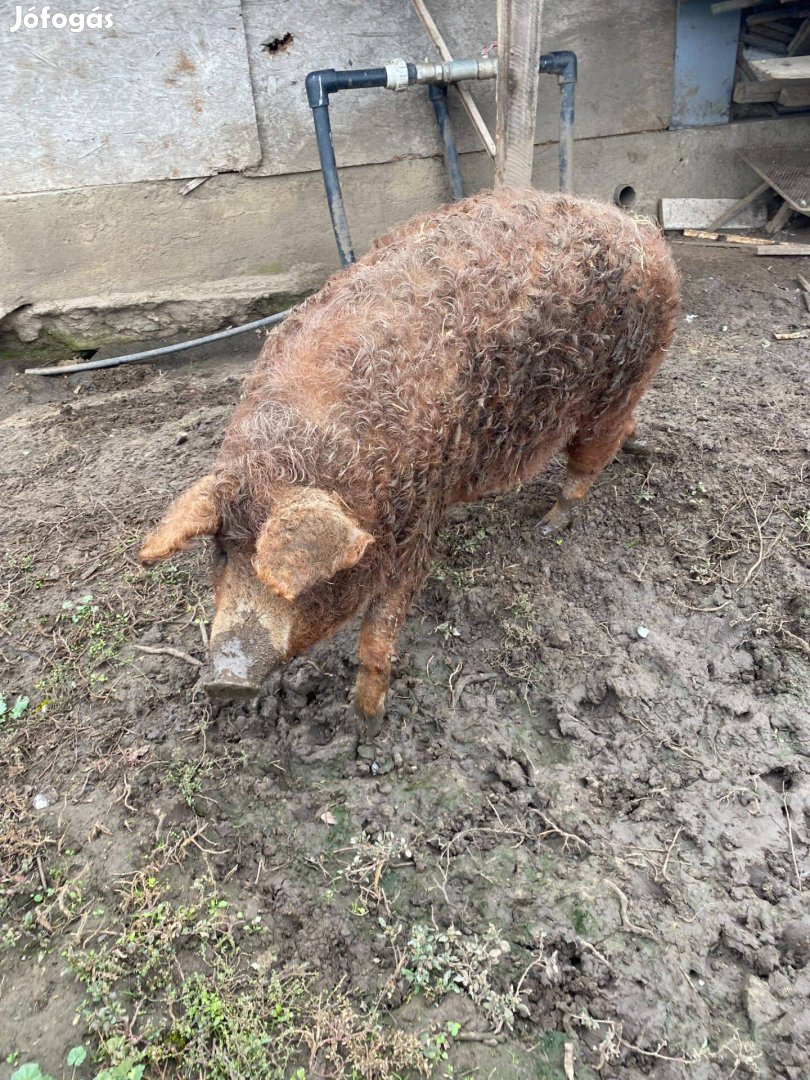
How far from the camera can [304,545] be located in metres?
2.16

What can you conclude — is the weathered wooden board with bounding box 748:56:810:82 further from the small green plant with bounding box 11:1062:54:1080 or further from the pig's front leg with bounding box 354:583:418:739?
the small green plant with bounding box 11:1062:54:1080

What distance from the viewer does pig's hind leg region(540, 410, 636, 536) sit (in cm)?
378

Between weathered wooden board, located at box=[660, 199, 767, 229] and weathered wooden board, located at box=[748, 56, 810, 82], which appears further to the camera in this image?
weathered wooden board, located at box=[660, 199, 767, 229]

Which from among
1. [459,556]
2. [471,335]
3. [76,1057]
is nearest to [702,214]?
[459,556]

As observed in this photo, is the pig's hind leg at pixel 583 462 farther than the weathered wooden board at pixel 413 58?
No

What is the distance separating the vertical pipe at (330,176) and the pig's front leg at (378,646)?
140 inches

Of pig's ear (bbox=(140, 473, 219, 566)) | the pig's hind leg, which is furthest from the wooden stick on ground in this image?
pig's ear (bbox=(140, 473, 219, 566))

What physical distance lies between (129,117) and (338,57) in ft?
5.71

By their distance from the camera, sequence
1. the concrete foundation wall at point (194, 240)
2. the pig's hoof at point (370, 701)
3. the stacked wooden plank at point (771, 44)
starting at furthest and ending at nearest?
the stacked wooden plank at point (771, 44)
the concrete foundation wall at point (194, 240)
the pig's hoof at point (370, 701)

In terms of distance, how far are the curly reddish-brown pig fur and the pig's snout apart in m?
0.27

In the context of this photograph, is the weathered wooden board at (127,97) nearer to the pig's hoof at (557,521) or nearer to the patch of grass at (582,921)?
the pig's hoof at (557,521)

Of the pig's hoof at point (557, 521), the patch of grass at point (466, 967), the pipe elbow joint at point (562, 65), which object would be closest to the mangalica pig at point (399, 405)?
the pig's hoof at point (557, 521)

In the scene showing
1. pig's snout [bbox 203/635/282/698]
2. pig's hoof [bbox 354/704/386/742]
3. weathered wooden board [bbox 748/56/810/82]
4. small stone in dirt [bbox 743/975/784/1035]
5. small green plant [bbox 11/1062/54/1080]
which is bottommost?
small stone in dirt [bbox 743/975/784/1035]

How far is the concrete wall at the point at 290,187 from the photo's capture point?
5.71m
